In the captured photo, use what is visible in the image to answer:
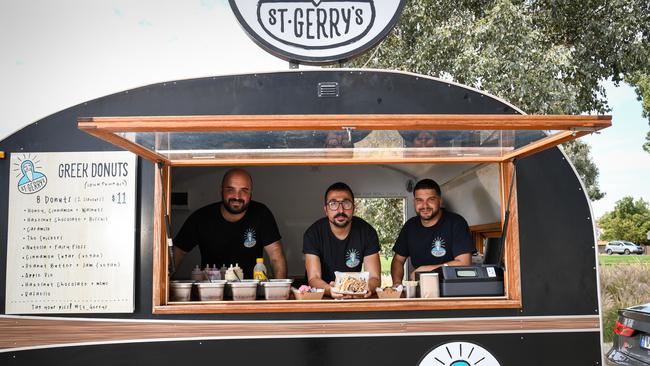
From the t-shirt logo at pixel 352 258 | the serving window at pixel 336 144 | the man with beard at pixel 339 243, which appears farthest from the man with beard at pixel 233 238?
the serving window at pixel 336 144

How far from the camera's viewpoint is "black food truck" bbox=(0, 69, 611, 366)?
4.71m

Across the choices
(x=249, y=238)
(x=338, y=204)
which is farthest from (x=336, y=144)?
(x=249, y=238)

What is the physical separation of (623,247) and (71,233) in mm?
42729

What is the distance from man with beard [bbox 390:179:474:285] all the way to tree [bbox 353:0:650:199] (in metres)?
5.75

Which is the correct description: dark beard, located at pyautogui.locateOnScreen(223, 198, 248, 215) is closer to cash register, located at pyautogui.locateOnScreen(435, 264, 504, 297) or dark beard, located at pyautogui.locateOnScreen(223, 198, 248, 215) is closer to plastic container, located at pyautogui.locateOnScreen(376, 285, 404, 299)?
plastic container, located at pyautogui.locateOnScreen(376, 285, 404, 299)

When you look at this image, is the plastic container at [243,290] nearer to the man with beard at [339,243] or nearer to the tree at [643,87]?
the man with beard at [339,243]

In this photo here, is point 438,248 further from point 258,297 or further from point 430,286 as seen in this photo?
point 258,297

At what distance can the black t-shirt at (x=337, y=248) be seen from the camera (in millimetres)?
5770

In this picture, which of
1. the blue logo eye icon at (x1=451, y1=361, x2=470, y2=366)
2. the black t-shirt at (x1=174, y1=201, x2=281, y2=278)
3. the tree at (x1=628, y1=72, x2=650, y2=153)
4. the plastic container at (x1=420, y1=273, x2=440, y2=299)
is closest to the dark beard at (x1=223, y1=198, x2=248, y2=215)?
the black t-shirt at (x1=174, y1=201, x2=281, y2=278)

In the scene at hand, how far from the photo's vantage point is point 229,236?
20.1 feet

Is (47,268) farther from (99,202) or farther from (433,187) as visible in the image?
(433,187)

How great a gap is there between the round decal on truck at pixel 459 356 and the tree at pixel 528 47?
23.1ft

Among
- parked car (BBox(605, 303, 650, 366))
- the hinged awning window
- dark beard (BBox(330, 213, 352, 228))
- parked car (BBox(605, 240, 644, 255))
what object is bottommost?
parked car (BBox(605, 303, 650, 366))

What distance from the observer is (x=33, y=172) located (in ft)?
16.2
